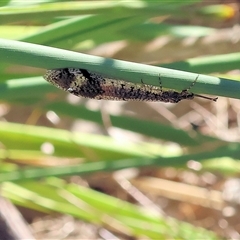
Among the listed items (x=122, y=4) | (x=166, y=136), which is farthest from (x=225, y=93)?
(x=166, y=136)

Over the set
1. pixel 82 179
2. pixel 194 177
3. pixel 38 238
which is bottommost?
pixel 38 238

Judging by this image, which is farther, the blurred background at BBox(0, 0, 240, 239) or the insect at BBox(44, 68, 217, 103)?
the blurred background at BBox(0, 0, 240, 239)

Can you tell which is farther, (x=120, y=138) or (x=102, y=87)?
(x=120, y=138)

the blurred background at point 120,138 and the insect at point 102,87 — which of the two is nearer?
the insect at point 102,87

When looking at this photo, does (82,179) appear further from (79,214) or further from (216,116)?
(216,116)
